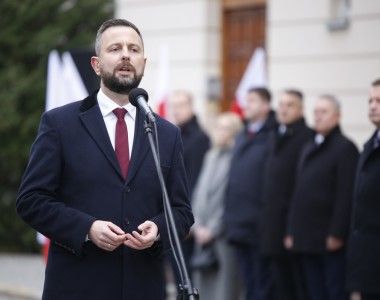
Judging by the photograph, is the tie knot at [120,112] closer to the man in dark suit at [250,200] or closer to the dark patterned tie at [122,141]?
the dark patterned tie at [122,141]

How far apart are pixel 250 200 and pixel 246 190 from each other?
10 centimetres

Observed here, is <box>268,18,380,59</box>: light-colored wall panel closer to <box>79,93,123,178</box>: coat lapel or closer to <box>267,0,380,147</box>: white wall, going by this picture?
<box>267,0,380,147</box>: white wall

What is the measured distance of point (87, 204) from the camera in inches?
198

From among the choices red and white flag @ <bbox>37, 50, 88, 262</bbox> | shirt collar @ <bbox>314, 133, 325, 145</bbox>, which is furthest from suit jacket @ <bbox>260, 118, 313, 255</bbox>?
red and white flag @ <bbox>37, 50, 88, 262</bbox>

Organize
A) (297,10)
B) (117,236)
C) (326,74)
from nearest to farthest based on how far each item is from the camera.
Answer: (117,236) → (326,74) → (297,10)

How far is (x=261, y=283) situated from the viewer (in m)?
10.1

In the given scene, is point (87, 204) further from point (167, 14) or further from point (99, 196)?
point (167, 14)

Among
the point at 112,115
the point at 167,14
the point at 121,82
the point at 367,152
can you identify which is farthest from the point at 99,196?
the point at 167,14

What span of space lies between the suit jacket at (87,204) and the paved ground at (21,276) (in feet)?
23.8

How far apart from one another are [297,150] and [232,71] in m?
5.17

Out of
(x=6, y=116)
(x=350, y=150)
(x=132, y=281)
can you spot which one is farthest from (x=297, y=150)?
(x=6, y=116)

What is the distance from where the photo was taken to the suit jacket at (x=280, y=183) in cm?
966

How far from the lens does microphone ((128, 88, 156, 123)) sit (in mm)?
4805

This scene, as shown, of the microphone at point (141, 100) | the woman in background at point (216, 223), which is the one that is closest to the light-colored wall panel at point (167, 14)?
the woman in background at point (216, 223)
